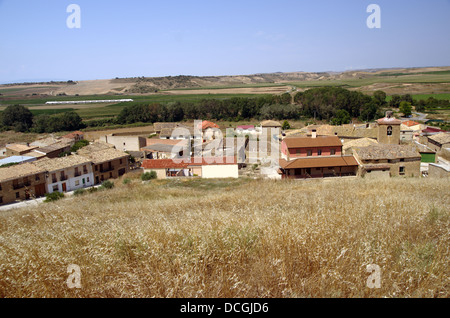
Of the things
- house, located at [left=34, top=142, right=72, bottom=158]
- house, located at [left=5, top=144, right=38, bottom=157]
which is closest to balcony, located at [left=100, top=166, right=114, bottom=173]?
house, located at [left=34, top=142, right=72, bottom=158]

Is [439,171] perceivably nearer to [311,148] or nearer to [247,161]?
[311,148]

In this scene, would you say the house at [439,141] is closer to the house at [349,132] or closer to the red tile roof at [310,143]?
the house at [349,132]

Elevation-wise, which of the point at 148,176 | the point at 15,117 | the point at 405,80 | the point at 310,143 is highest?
the point at 405,80

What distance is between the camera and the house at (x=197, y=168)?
76.2 feet

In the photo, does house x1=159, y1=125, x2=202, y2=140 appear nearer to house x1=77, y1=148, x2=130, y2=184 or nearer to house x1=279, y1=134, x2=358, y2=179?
house x1=77, y1=148, x2=130, y2=184

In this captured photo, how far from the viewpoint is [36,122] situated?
58906 millimetres

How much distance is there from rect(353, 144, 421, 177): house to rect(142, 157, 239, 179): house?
29.6 feet

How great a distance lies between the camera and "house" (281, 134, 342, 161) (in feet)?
73.6

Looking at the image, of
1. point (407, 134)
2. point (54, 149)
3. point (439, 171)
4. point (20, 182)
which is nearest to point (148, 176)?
point (20, 182)

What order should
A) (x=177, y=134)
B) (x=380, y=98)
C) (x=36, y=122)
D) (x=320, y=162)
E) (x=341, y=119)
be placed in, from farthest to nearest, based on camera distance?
(x=380, y=98), (x=36, y=122), (x=341, y=119), (x=177, y=134), (x=320, y=162)

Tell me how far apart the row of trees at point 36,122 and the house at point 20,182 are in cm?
4019

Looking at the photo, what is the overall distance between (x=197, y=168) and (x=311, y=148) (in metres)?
9.07
